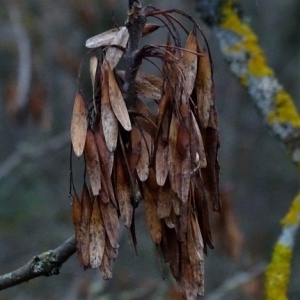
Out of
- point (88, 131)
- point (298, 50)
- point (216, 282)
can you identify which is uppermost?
point (88, 131)

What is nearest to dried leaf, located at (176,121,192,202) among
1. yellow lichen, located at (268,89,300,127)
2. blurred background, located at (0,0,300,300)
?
yellow lichen, located at (268,89,300,127)

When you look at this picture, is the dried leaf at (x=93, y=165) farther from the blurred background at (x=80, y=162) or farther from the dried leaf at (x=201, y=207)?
the blurred background at (x=80, y=162)

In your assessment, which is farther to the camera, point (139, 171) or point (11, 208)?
point (11, 208)

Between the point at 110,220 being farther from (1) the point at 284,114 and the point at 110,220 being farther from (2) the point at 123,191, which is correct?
(1) the point at 284,114

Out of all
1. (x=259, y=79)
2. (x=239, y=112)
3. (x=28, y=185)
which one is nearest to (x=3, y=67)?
(x=28, y=185)

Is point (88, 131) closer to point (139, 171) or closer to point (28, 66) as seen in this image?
point (139, 171)

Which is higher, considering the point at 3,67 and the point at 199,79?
the point at 199,79

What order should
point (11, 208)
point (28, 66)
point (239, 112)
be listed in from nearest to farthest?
point (28, 66) → point (11, 208) → point (239, 112)
